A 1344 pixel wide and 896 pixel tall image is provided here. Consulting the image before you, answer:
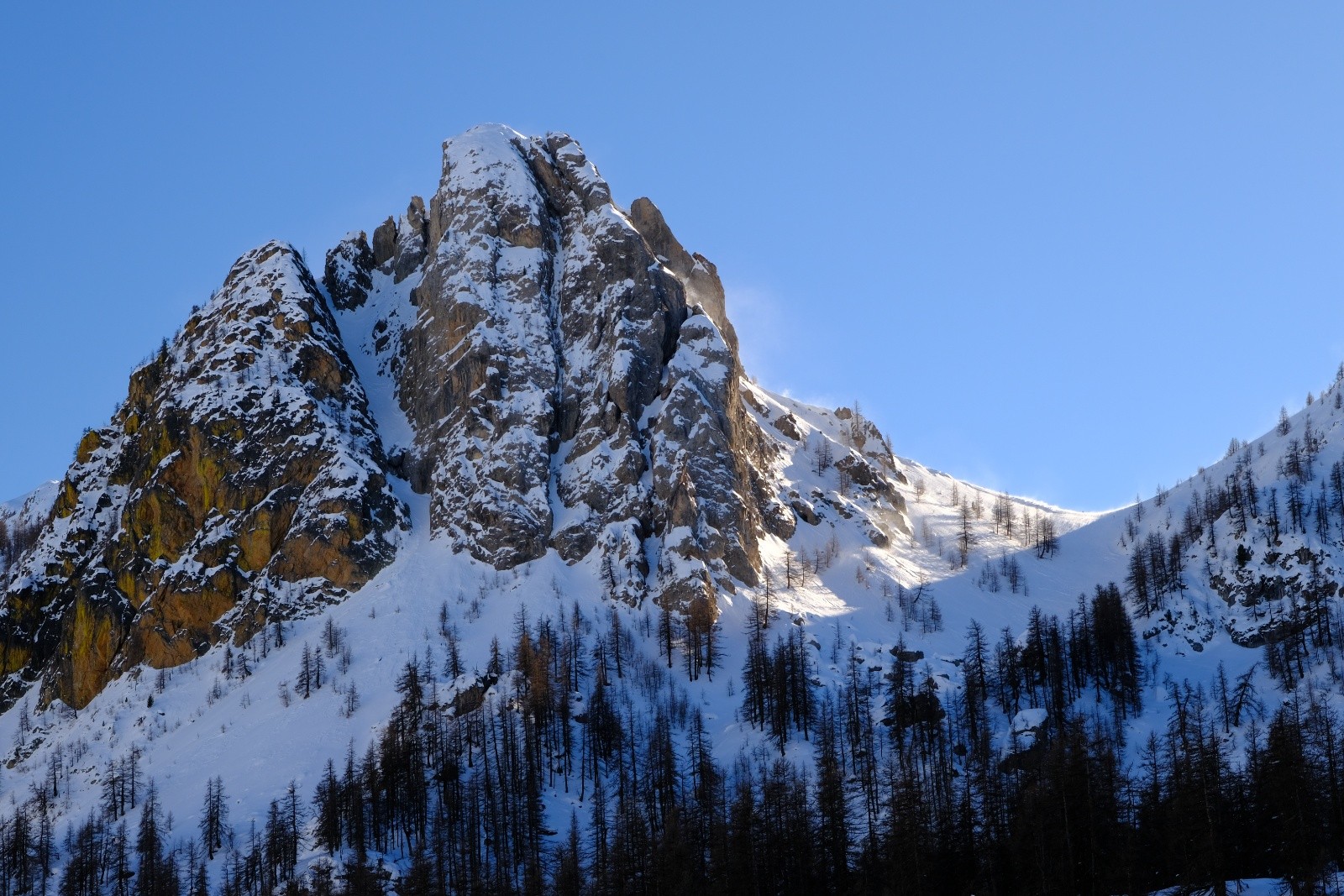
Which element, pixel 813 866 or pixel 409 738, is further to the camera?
pixel 409 738

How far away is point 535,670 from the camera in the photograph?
16612 centimetres

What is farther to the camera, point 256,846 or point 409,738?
point 409,738

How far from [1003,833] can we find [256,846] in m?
70.0

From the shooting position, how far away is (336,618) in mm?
198750

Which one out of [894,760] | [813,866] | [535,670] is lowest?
[813,866]

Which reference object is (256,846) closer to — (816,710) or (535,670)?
(535,670)

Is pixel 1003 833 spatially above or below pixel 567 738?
below

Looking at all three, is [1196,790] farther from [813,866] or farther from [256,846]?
[256,846]

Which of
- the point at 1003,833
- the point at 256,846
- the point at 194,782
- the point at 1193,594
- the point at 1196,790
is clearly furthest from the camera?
the point at 1193,594

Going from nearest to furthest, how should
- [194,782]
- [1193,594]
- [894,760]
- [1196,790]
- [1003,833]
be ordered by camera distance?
[1196,790] < [1003,833] < [894,760] < [194,782] < [1193,594]

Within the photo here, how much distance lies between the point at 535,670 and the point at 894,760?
42439 millimetres

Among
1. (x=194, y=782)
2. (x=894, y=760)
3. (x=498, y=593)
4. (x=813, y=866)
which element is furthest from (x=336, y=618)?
(x=813, y=866)

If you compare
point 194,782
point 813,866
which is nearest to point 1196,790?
point 813,866

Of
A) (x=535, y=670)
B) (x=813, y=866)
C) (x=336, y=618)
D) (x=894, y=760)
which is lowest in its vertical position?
(x=813, y=866)
